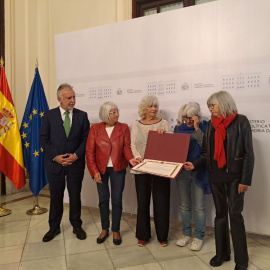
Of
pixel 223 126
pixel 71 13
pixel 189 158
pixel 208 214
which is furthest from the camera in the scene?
pixel 71 13

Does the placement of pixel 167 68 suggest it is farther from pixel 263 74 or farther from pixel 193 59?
pixel 263 74

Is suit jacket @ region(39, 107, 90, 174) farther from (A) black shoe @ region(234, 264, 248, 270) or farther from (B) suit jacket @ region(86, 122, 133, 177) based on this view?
(A) black shoe @ region(234, 264, 248, 270)

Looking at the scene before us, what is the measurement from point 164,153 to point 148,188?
0.39 meters

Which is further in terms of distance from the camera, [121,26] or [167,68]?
[121,26]

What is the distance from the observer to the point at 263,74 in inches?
109

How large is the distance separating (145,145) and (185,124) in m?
0.43

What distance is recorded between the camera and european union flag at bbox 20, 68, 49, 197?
12.6 ft

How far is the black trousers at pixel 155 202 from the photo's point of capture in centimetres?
270

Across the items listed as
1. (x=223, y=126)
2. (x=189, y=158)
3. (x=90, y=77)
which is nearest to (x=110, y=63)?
(x=90, y=77)

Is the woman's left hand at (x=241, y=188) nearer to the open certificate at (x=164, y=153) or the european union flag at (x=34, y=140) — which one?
the open certificate at (x=164, y=153)

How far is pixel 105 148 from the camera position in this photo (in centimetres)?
277

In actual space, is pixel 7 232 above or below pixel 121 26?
below

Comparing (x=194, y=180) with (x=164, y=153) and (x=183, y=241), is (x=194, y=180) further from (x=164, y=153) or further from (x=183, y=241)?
(x=183, y=241)

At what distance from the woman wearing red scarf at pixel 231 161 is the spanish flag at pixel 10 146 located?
8.63ft
